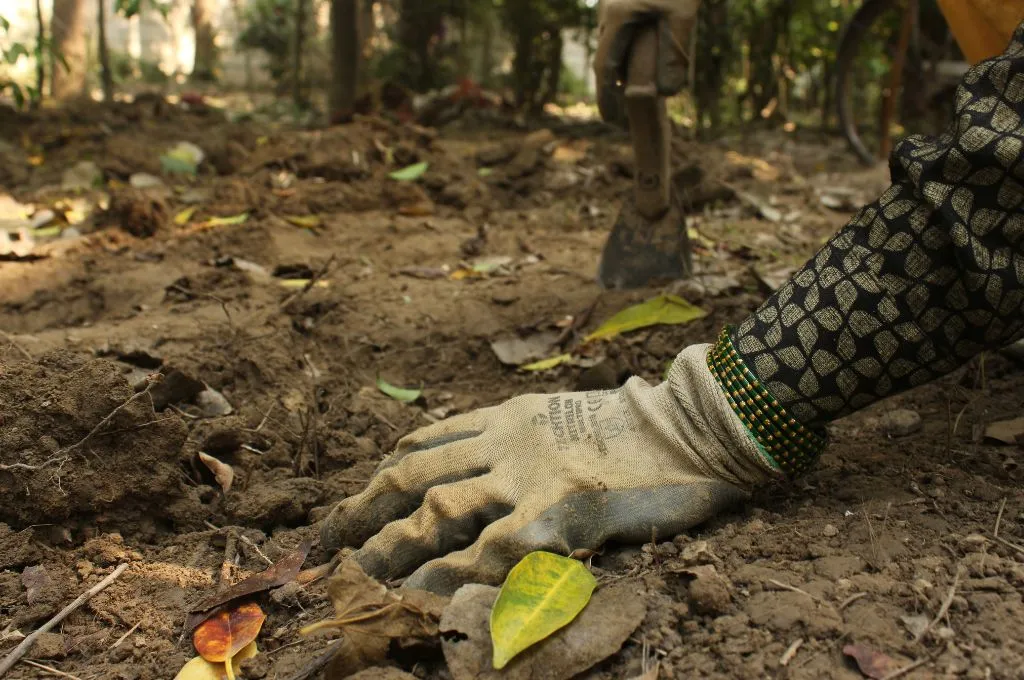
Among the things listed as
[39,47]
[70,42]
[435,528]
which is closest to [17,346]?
[435,528]

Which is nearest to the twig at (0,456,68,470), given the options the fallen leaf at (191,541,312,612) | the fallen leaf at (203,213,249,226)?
the fallen leaf at (191,541,312,612)

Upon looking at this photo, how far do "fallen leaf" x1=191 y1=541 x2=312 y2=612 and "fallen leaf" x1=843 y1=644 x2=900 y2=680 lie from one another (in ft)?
2.59

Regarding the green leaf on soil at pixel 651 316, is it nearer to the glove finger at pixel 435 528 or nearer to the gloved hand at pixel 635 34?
the gloved hand at pixel 635 34

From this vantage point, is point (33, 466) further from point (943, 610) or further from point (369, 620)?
point (943, 610)

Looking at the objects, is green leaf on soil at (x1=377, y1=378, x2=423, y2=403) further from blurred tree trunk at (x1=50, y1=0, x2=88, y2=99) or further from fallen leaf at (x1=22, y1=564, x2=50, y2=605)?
blurred tree trunk at (x1=50, y1=0, x2=88, y2=99)

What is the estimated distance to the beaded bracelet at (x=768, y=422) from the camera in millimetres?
1396

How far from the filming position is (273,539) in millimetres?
1557

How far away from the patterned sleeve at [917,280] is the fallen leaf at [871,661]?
425 millimetres

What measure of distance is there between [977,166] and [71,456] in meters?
1.45

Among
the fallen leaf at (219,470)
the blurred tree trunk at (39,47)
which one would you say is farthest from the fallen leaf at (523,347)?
the blurred tree trunk at (39,47)

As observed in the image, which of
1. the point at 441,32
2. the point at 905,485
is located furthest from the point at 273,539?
the point at 441,32

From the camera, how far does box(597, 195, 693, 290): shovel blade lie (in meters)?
2.72

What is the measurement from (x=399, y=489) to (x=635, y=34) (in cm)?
135

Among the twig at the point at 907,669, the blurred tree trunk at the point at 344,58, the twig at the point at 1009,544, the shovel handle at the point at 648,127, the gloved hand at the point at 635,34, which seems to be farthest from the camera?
the blurred tree trunk at the point at 344,58
